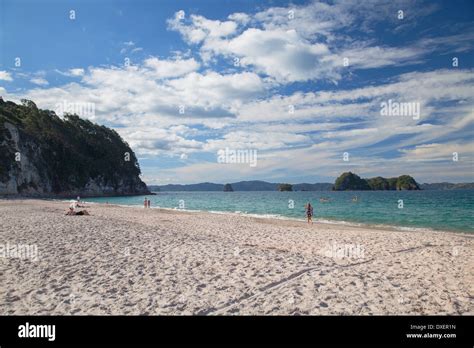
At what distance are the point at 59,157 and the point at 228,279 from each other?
119m

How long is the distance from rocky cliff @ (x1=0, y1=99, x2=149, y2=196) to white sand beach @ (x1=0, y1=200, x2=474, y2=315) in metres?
64.0

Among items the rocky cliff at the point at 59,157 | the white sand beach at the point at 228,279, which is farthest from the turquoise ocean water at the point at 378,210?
the rocky cliff at the point at 59,157

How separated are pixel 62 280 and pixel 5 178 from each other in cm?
8347

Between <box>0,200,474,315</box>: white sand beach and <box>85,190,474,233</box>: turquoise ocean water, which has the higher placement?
<box>0,200,474,315</box>: white sand beach

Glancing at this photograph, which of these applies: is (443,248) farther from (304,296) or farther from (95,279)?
(95,279)

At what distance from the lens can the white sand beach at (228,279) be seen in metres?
6.37

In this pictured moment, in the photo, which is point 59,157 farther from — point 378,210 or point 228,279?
point 228,279

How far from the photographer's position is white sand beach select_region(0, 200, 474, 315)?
6.37m

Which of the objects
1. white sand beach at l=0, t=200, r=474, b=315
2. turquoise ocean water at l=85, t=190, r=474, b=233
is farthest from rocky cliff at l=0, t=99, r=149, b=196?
white sand beach at l=0, t=200, r=474, b=315

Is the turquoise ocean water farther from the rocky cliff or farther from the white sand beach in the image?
the rocky cliff

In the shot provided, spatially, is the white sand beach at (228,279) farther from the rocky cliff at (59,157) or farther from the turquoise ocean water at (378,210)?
the rocky cliff at (59,157)

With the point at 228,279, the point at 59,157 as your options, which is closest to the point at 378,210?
the point at 228,279

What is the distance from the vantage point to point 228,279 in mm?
8227
